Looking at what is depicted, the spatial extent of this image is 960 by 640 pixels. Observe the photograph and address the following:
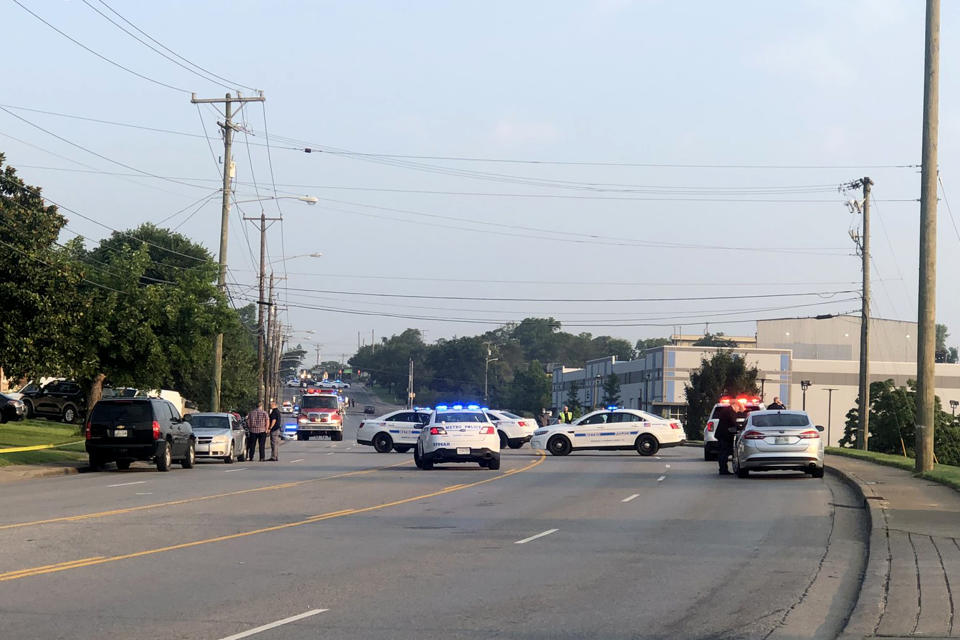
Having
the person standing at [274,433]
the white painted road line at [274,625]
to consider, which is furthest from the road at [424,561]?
the person standing at [274,433]

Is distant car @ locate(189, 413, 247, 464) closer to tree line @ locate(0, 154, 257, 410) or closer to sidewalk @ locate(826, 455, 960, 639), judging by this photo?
tree line @ locate(0, 154, 257, 410)

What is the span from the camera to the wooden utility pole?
28250mm

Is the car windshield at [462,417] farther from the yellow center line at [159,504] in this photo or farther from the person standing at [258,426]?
the person standing at [258,426]

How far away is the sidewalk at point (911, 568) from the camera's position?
9.60 metres

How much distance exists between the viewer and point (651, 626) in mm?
9789

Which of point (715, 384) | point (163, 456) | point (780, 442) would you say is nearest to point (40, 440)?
point (163, 456)

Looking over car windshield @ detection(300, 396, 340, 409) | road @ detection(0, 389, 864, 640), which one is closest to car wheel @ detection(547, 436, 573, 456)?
road @ detection(0, 389, 864, 640)

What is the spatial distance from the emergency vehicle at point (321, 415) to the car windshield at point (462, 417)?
34288 millimetres

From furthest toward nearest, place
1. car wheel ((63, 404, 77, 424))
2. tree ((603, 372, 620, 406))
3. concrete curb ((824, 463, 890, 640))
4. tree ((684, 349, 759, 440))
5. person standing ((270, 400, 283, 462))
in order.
→ 1. tree ((603, 372, 620, 406))
2. tree ((684, 349, 759, 440))
3. car wheel ((63, 404, 77, 424))
4. person standing ((270, 400, 283, 462))
5. concrete curb ((824, 463, 890, 640))

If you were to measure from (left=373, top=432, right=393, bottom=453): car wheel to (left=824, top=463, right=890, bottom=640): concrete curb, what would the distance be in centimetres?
2855

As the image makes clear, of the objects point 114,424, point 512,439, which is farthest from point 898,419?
point 114,424

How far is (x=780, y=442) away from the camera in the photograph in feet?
92.9

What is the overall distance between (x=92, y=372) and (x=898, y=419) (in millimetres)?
49706

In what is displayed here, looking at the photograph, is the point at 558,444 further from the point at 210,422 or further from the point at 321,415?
the point at 321,415
